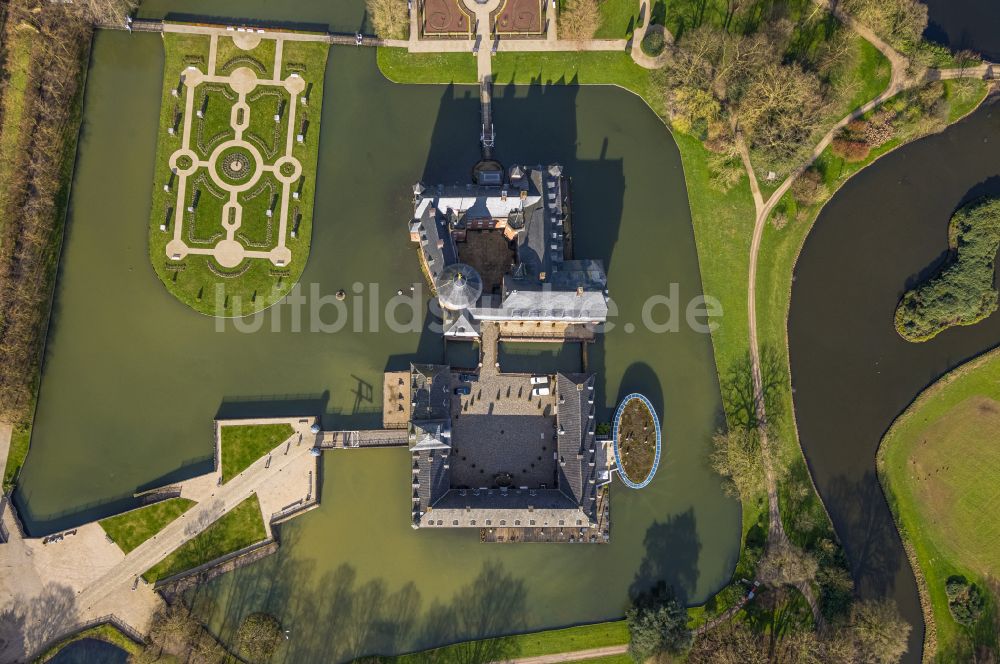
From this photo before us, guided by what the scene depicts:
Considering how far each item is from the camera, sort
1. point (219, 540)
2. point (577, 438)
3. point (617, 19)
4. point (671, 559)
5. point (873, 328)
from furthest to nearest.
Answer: point (617, 19) < point (873, 328) < point (671, 559) < point (219, 540) < point (577, 438)

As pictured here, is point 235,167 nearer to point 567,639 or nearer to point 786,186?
point 786,186

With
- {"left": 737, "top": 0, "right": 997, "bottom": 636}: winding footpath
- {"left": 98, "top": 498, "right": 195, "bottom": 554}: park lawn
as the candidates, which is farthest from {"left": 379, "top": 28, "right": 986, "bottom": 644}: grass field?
{"left": 98, "top": 498, "right": 195, "bottom": 554}: park lawn

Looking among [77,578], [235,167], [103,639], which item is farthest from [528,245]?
[103,639]

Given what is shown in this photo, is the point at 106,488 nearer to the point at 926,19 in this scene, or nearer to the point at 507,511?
the point at 507,511

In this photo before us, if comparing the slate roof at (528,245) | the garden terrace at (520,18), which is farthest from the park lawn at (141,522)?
the garden terrace at (520,18)

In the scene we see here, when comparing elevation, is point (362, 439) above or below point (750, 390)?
below

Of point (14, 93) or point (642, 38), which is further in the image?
point (642, 38)

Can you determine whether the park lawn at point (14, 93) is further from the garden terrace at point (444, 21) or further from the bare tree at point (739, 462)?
the bare tree at point (739, 462)

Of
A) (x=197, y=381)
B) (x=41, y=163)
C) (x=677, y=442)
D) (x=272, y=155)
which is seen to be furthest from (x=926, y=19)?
(x=41, y=163)
